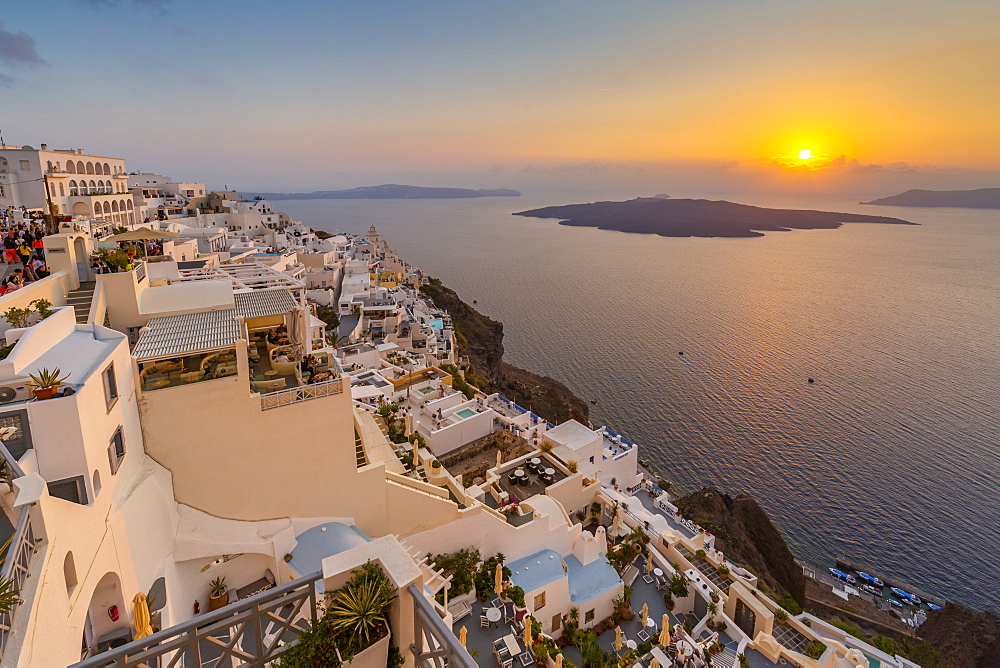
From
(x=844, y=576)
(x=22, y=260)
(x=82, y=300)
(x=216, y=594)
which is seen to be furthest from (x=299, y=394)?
(x=844, y=576)

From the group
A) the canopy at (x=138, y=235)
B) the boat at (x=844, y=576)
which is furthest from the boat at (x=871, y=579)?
the canopy at (x=138, y=235)

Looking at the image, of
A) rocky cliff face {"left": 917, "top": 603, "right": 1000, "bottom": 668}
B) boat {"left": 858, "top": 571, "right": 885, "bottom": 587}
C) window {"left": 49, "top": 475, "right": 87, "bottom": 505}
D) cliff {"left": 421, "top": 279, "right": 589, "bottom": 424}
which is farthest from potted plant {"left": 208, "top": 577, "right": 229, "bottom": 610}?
boat {"left": 858, "top": 571, "right": 885, "bottom": 587}

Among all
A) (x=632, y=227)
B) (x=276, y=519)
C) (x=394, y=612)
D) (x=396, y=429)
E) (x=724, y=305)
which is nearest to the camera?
(x=394, y=612)

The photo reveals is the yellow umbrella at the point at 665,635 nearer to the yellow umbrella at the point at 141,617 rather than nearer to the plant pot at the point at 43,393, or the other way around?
the yellow umbrella at the point at 141,617

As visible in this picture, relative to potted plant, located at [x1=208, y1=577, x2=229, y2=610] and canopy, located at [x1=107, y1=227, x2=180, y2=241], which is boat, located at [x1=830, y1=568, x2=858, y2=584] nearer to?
potted plant, located at [x1=208, y1=577, x2=229, y2=610]

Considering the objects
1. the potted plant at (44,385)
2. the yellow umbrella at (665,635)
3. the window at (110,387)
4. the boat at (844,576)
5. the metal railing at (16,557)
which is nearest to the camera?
the metal railing at (16,557)

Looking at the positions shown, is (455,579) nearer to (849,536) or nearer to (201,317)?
(201,317)

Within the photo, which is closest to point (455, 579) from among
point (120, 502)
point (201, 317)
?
point (120, 502)
